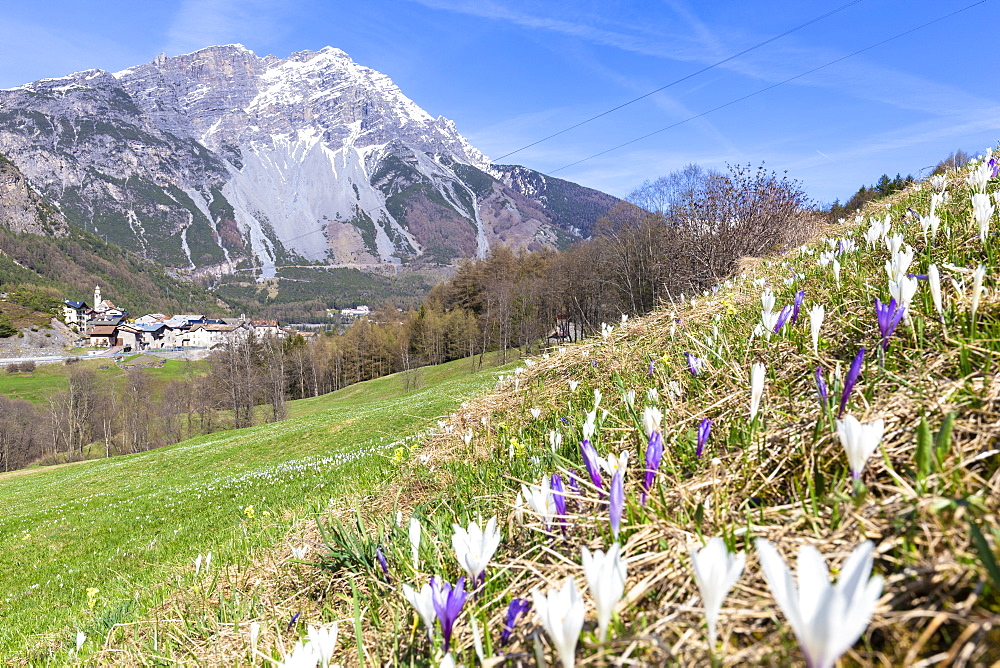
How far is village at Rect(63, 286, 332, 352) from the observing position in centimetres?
12177

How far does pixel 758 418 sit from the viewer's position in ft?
5.39

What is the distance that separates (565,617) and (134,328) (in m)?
162

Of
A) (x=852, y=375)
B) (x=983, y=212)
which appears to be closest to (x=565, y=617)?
(x=852, y=375)

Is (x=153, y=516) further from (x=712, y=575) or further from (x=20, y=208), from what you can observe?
(x=20, y=208)

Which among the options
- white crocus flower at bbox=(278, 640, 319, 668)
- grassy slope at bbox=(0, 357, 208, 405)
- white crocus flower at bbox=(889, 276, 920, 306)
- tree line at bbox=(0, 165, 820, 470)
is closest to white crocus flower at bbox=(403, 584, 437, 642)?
white crocus flower at bbox=(278, 640, 319, 668)

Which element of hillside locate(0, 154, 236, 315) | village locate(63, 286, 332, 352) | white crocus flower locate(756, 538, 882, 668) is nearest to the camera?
white crocus flower locate(756, 538, 882, 668)

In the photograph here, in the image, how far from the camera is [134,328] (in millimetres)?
128500

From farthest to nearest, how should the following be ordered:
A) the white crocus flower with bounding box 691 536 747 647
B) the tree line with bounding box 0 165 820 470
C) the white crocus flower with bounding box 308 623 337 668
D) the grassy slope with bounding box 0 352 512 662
Result: the tree line with bounding box 0 165 820 470, the grassy slope with bounding box 0 352 512 662, the white crocus flower with bounding box 308 623 337 668, the white crocus flower with bounding box 691 536 747 647

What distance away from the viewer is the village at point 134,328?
121769 mm

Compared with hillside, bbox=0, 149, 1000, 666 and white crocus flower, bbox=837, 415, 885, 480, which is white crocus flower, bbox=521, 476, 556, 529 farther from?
white crocus flower, bbox=837, 415, 885, 480

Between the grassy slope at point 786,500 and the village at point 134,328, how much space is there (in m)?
130

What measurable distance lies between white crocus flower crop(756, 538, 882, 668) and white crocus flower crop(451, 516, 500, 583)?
2.27 ft

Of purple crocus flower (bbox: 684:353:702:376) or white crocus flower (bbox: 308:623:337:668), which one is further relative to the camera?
purple crocus flower (bbox: 684:353:702:376)

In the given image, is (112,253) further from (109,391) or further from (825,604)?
(825,604)
